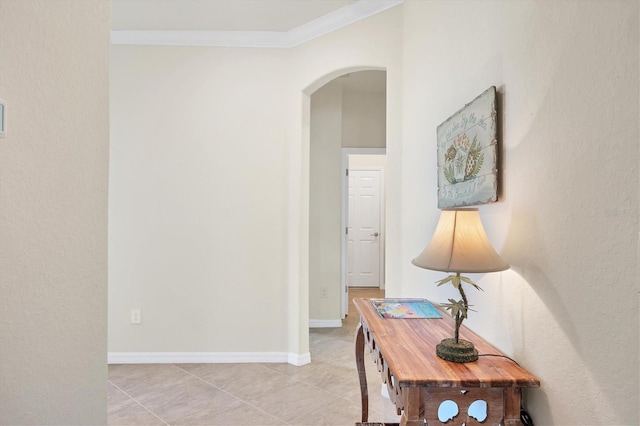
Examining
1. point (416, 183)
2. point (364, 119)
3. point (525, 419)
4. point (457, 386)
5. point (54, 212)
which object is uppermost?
point (364, 119)

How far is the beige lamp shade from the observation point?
4.26 ft

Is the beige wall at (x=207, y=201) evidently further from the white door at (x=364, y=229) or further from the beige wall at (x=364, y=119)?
the white door at (x=364, y=229)

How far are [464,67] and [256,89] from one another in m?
1.99

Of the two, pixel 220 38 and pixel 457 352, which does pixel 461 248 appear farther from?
pixel 220 38

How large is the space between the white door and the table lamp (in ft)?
17.3

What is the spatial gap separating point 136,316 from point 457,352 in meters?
2.90

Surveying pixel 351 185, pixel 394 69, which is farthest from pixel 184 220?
pixel 351 185

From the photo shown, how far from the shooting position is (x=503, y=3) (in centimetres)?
151

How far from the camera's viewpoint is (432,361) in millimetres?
1333

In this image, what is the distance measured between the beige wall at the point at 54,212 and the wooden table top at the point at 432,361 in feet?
3.10

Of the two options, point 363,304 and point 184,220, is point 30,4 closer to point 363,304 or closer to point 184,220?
point 363,304

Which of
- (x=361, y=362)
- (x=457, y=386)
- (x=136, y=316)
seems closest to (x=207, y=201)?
(x=136, y=316)

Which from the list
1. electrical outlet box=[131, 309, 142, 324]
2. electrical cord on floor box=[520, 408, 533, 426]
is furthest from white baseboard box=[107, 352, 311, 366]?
Answer: electrical cord on floor box=[520, 408, 533, 426]

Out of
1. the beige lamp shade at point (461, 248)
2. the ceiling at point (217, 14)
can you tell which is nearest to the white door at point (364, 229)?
the ceiling at point (217, 14)
